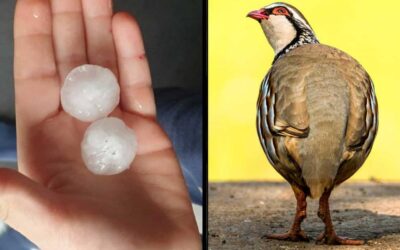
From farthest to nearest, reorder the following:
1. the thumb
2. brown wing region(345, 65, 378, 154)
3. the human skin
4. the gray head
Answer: the gray head → brown wing region(345, 65, 378, 154) → the human skin → the thumb

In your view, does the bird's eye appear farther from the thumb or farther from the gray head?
the thumb

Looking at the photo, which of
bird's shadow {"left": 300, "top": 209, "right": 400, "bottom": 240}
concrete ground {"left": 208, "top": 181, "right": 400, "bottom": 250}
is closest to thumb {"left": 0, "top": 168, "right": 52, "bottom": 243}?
concrete ground {"left": 208, "top": 181, "right": 400, "bottom": 250}

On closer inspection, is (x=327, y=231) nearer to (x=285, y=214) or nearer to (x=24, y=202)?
(x=285, y=214)

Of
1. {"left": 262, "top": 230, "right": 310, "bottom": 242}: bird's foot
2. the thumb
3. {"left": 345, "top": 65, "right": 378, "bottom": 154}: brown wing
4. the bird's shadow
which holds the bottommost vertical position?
{"left": 262, "top": 230, "right": 310, "bottom": 242}: bird's foot

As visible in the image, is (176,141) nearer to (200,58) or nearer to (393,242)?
(200,58)

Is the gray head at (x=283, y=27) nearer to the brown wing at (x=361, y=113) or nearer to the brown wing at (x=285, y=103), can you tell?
the brown wing at (x=285, y=103)

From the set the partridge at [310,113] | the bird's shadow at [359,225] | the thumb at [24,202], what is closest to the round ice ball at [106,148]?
the thumb at [24,202]

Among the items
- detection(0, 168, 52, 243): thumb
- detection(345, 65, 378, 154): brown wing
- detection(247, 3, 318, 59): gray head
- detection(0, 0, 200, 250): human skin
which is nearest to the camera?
detection(0, 168, 52, 243): thumb

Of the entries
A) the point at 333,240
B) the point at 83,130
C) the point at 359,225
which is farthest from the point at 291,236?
the point at 83,130
